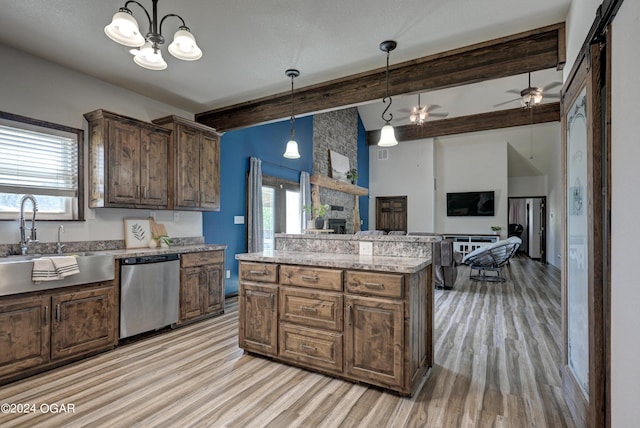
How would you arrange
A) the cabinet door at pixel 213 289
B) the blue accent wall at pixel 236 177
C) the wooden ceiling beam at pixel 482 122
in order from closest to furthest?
the cabinet door at pixel 213 289
the blue accent wall at pixel 236 177
the wooden ceiling beam at pixel 482 122

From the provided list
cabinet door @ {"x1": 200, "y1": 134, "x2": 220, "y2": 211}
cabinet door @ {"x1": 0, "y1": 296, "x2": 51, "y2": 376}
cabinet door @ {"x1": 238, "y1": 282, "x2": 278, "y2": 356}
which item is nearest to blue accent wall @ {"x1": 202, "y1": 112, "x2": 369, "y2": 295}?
cabinet door @ {"x1": 200, "y1": 134, "x2": 220, "y2": 211}

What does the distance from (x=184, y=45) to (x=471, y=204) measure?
9.17m

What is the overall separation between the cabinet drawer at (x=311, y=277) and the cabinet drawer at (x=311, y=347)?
35cm

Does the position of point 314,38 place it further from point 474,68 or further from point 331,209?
point 331,209

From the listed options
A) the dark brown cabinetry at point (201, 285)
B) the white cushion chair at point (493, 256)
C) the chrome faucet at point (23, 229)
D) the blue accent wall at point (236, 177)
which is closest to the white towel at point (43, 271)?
the chrome faucet at point (23, 229)

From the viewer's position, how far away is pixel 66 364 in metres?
2.67

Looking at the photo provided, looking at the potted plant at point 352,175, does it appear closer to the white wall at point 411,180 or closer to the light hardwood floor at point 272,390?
the white wall at point 411,180

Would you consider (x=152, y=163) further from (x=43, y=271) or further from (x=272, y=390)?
(x=272, y=390)

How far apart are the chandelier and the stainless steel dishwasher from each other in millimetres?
1971

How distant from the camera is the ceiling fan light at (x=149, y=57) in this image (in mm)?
1998

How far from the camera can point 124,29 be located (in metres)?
1.77
